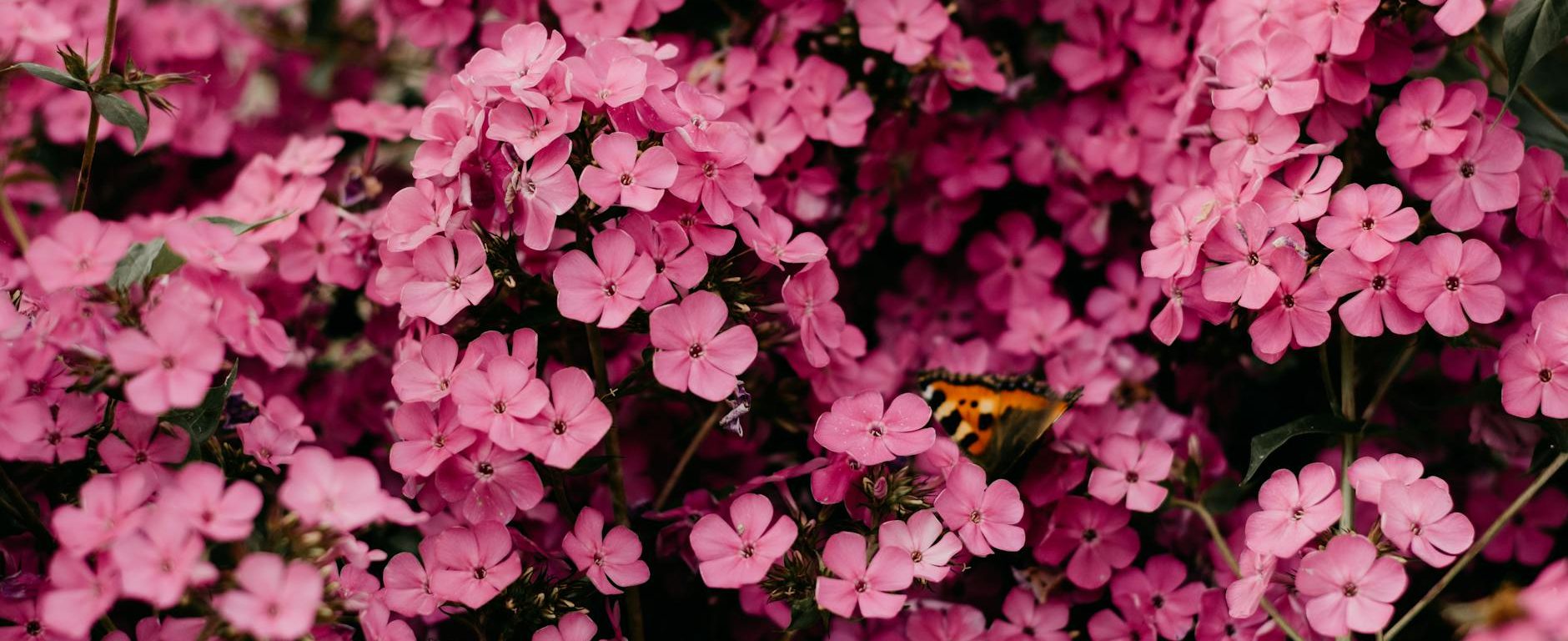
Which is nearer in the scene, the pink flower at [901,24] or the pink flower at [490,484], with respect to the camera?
the pink flower at [490,484]

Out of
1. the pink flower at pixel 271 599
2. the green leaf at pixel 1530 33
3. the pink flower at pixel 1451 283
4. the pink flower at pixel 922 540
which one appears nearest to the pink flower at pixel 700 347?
the pink flower at pixel 922 540

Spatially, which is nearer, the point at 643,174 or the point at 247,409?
the point at 643,174

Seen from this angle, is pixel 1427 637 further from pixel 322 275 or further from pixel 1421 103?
pixel 322 275

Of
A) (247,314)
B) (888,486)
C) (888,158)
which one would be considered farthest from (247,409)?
(888,158)

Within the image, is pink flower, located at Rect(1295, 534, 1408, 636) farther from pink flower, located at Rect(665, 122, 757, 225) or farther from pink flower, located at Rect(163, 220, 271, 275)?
pink flower, located at Rect(163, 220, 271, 275)

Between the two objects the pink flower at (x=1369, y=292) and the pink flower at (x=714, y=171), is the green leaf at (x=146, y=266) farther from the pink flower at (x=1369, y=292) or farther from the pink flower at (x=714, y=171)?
the pink flower at (x=1369, y=292)

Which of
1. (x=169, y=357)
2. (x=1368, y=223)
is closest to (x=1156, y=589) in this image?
(x=1368, y=223)
